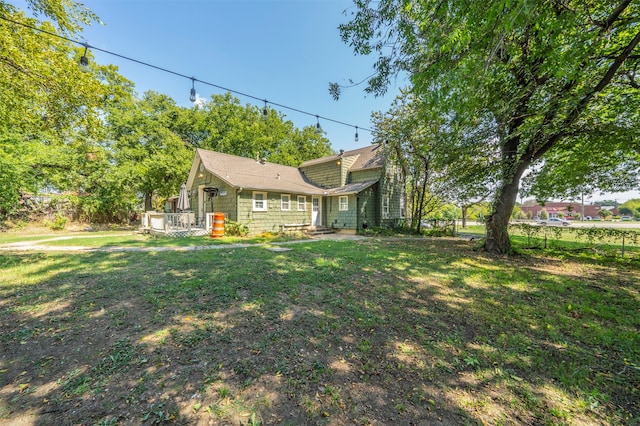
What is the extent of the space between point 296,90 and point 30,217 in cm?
1851

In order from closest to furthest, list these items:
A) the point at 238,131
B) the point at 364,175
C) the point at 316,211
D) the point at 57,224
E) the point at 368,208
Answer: the point at 57,224, the point at 368,208, the point at 316,211, the point at 364,175, the point at 238,131

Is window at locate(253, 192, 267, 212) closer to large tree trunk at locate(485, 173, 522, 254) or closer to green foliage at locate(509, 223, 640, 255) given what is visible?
large tree trunk at locate(485, 173, 522, 254)

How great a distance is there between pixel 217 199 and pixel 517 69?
1439cm

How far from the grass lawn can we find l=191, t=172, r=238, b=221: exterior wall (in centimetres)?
806

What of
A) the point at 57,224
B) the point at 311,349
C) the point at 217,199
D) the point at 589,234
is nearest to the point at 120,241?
the point at 217,199

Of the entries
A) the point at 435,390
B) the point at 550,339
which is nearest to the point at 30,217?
the point at 435,390

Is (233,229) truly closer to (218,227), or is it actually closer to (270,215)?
(218,227)

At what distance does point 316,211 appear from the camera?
16.8 metres

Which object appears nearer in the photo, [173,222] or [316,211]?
[173,222]

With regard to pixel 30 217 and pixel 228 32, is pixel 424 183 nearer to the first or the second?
pixel 228 32

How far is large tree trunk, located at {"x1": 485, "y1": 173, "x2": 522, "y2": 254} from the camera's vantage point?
27.2 ft

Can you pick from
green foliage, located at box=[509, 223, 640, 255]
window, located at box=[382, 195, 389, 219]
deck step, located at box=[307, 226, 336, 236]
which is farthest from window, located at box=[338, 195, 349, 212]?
green foliage, located at box=[509, 223, 640, 255]

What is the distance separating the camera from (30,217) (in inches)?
585

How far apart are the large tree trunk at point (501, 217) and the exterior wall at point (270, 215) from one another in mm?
10253
